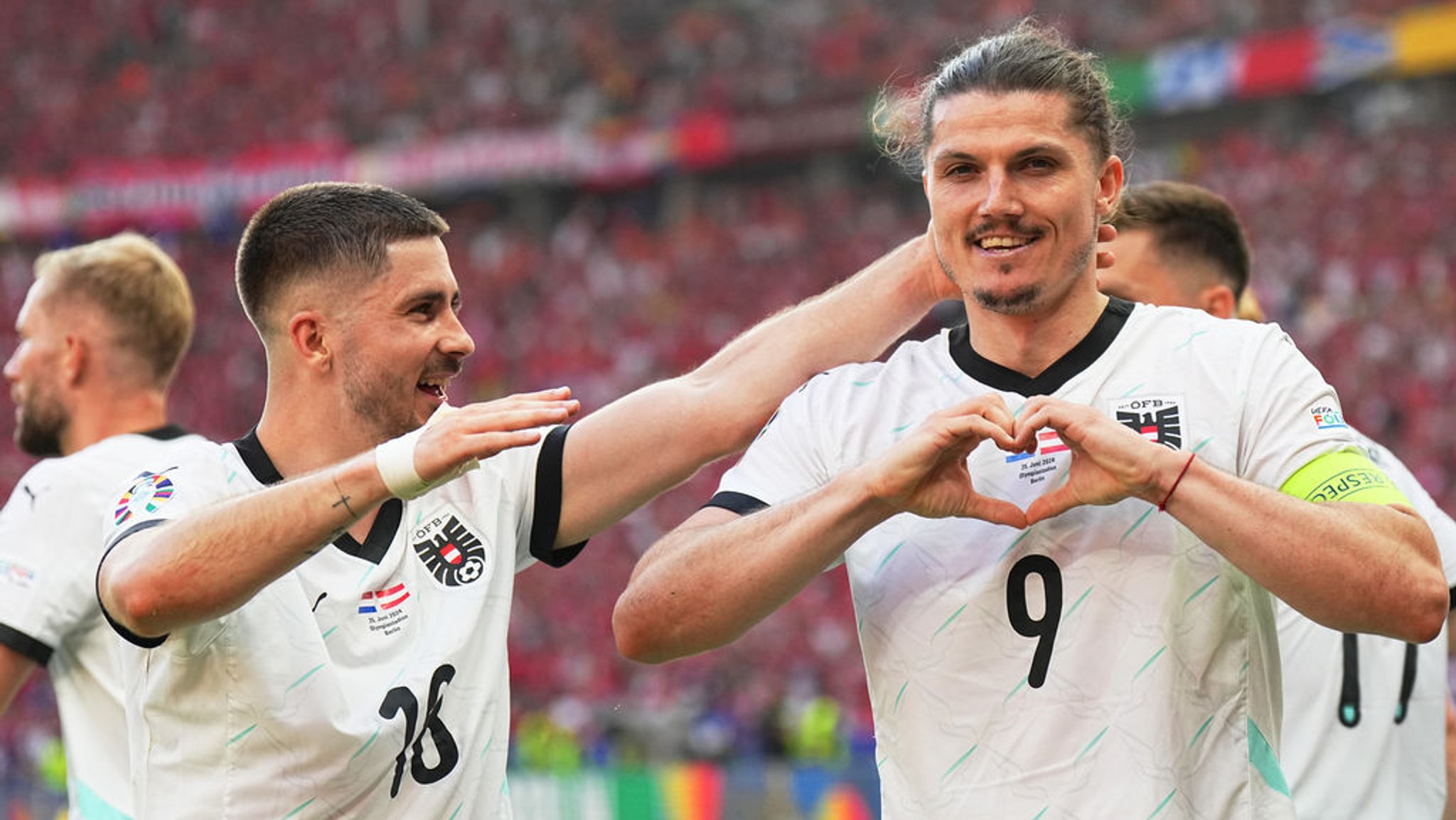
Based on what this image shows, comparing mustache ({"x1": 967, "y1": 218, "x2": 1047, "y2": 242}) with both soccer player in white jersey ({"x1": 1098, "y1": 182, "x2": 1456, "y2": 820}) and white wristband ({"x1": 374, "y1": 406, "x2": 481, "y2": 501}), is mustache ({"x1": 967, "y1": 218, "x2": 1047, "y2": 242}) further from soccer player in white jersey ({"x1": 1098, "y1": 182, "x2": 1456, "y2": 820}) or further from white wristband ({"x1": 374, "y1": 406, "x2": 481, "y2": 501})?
soccer player in white jersey ({"x1": 1098, "y1": 182, "x2": 1456, "y2": 820})

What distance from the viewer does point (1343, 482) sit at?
2.98m

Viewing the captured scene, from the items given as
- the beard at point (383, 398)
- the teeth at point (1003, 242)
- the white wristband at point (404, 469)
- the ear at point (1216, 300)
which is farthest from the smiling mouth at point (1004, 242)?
the ear at point (1216, 300)

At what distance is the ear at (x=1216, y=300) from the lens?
4762 mm

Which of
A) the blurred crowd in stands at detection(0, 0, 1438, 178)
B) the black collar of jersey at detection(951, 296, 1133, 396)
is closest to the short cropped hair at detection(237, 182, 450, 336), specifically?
the black collar of jersey at detection(951, 296, 1133, 396)

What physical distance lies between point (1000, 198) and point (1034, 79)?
0.26 metres

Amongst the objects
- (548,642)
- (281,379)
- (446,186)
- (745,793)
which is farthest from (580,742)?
(446,186)

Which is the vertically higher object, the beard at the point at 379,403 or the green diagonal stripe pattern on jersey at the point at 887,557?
the beard at the point at 379,403

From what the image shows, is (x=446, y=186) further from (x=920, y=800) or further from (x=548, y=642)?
(x=920, y=800)

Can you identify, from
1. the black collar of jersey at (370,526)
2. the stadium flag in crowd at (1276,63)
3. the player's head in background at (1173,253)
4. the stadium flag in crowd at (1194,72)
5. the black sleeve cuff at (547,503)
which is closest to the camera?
the black collar of jersey at (370,526)

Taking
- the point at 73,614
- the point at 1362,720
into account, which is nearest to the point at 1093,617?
the point at 1362,720

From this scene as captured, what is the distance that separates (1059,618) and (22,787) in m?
10.7

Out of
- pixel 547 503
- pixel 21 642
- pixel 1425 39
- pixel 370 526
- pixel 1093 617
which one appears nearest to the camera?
pixel 1093 617

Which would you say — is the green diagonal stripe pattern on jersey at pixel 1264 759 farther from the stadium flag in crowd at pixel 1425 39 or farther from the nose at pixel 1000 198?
the stadium flag in crowd at pixel 1425 39

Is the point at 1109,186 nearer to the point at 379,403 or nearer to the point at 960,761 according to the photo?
the point at 960,761
